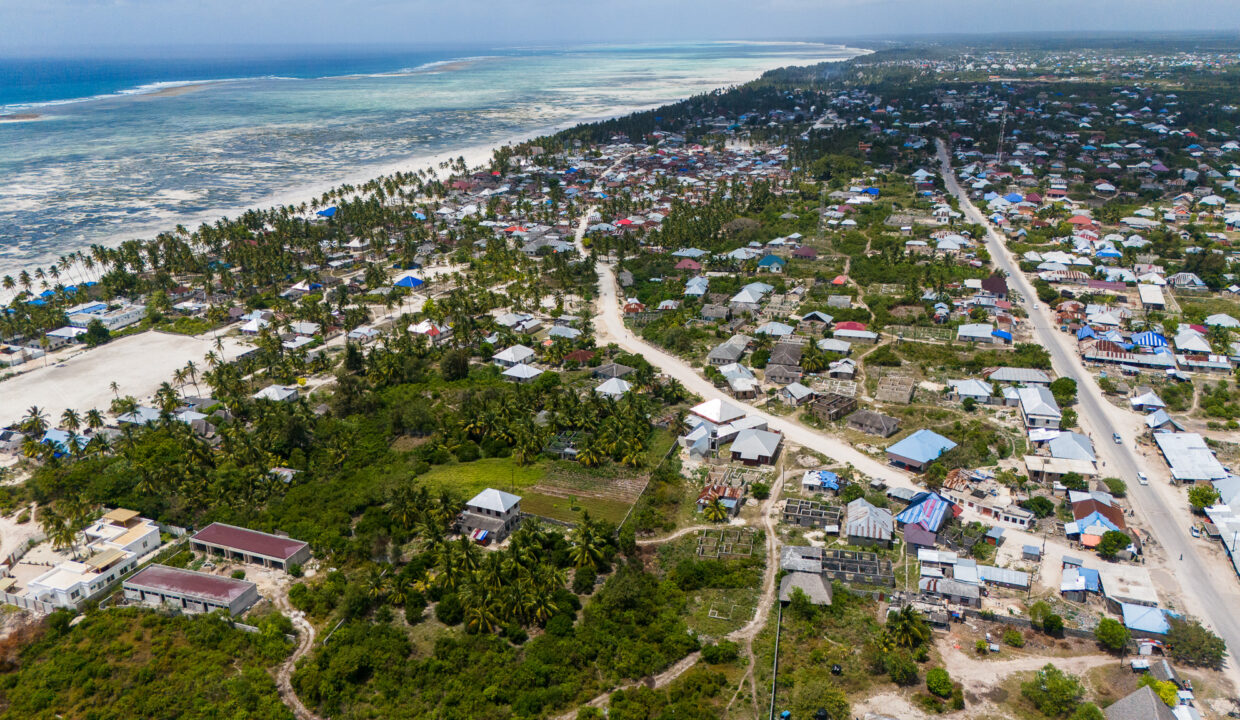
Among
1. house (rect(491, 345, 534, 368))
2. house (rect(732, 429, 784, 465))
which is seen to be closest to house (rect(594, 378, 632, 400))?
house (rect(491, 345, 534, 368))

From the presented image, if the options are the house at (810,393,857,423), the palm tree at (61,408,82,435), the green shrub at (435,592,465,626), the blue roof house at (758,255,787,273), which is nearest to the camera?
the green shrub at (435,592,465,626)

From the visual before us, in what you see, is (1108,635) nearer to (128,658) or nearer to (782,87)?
(128,658)

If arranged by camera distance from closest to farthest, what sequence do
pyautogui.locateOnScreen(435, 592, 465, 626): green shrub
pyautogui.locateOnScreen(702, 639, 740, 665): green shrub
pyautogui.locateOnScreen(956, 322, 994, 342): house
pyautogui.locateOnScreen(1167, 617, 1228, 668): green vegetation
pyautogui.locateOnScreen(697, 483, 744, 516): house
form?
pyautogui.locateOnScreen(1167, 617, 1228, 668): green vegetation < pyautogui.locateOnScreen(702, 639, 740, 665): green shrub < pyautogui.locateOnScreen(435, 592, 465, 626): green shrub < pyautogui.locateOnScreen(697, 483, 744, 516): house < pyautogui.locateOnScreen(956, 322, 994, 342): house

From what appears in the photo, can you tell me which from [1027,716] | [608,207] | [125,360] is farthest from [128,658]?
[608,207]

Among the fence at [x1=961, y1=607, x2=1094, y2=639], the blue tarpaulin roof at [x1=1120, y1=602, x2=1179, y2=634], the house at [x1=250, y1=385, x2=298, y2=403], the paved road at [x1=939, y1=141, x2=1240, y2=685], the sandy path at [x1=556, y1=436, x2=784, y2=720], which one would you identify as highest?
the house at [x1=250, y1=385, x2=298, y2=403]

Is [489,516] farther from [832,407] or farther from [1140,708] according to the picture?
[1140,708]

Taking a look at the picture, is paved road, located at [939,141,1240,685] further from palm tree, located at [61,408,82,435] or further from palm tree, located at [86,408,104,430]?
palm tree, located at [61,408,82,435]

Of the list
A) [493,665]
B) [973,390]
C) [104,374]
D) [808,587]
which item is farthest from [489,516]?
[104,374]
